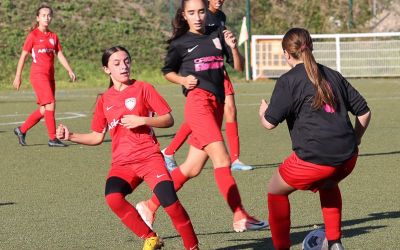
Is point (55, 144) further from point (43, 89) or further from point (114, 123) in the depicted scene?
point (114, 123)

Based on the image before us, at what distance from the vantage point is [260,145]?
1553 centimetres

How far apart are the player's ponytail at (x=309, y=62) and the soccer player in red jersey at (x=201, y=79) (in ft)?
6.09

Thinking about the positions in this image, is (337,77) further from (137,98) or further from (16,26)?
(16,26)

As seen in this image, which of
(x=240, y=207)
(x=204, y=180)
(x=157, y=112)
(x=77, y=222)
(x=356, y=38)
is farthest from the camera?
(x=356, y=38)

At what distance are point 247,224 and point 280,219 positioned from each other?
1190 mm

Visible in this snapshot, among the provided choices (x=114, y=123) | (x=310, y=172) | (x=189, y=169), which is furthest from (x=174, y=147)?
(x=310, y=172)

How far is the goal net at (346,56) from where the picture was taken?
3391 cm

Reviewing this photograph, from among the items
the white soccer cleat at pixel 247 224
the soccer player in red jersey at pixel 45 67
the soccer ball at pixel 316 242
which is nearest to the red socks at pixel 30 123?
the soccer player in red jersey at pixel 45 67

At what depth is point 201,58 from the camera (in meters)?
9.18

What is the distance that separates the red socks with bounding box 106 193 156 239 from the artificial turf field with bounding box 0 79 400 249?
558 mm

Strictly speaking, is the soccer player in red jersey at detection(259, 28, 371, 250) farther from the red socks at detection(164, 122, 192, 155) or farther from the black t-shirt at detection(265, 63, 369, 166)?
the red socks at detection(164, 122, 192, 155)

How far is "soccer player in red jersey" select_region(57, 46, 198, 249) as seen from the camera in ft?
24.1

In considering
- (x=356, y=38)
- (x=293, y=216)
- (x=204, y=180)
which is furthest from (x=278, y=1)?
(x=293, y=216)

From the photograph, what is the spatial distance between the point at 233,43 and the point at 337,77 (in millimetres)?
2064
